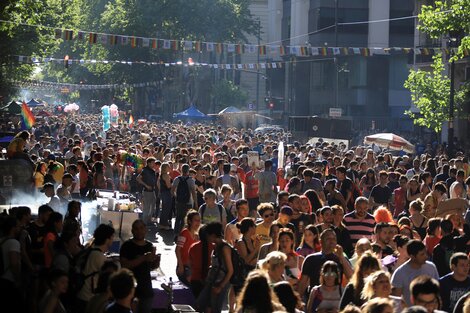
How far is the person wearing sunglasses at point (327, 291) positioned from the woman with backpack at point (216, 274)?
66.9 inches

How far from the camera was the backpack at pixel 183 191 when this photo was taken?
2136 centimetres

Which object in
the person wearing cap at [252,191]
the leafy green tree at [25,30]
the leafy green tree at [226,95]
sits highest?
the leafy green tree at [25,30]

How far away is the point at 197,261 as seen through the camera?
41.5 ft

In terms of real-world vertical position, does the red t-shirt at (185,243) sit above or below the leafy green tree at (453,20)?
below

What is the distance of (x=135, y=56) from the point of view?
88812 millimetres

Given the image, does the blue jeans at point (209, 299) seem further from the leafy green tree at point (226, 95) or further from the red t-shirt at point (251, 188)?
the leafy green tree at point (226, 95)

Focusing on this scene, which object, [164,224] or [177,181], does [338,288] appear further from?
[164,224]

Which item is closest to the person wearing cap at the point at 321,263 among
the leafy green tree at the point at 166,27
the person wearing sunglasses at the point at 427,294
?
the person wearing sunglasses at the point at 427,294

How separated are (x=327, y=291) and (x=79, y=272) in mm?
2270

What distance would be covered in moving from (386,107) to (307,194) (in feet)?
201

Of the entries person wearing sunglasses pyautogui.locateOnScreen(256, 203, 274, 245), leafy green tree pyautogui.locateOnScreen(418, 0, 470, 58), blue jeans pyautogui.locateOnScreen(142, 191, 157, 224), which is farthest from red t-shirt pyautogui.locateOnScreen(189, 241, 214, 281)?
leafy green tree pyautogui.locateOnScreen(418, 0, 470, 58)

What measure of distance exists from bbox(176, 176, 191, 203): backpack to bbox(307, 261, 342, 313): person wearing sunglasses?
1078cm

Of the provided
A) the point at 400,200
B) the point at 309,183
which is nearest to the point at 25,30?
the point at 309,183

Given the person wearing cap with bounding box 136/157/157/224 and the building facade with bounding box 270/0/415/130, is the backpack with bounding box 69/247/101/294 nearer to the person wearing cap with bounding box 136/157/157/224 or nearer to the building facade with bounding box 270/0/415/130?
the person wearing cap with bounding box 136/157/157/224
